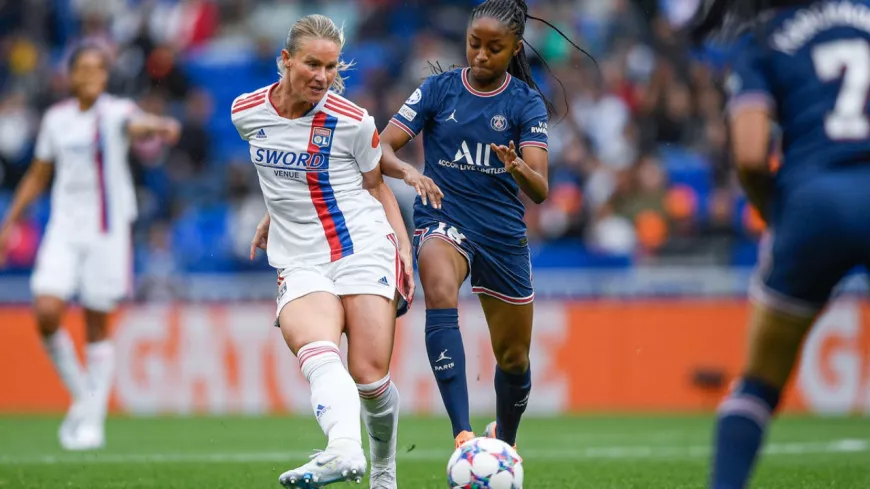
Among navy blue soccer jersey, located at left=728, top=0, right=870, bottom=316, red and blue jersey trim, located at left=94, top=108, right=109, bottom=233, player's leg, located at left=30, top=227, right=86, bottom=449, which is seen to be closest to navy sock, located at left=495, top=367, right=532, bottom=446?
navy blue soccer jersey, located at left=728, top=0, right=870, bottom=316

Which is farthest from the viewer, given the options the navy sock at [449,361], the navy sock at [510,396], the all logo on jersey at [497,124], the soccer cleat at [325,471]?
the navy sock at [510,396]

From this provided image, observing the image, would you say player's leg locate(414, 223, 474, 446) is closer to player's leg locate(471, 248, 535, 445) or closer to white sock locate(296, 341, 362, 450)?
player's leg locate(471, 248, 535, 445)

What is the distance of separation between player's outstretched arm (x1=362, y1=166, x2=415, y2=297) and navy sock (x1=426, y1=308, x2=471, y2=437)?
44 centimetres

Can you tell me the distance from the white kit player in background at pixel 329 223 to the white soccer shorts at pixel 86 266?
463 centimetres

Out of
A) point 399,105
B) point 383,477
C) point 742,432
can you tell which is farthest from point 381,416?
point 399,105

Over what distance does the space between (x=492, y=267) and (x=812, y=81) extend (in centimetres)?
298

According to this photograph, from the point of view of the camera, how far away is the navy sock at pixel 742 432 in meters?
4.18

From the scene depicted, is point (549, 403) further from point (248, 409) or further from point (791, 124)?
point (791, 124)

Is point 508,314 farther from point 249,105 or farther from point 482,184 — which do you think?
point 249,105

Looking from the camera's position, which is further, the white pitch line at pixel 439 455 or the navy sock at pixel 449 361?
the white pitch line at pixel 439 455

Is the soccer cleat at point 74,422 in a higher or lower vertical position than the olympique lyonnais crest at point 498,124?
lower

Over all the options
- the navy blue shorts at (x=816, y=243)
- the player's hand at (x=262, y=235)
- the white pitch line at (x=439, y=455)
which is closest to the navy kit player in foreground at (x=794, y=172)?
the navy blue shorts at (x=816, y=243)

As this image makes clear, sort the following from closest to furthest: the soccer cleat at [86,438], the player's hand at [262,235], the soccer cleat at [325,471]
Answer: the soccer cleat at [325,471] → the player's hand at [262,235] → the soccer cleat at [86,438]

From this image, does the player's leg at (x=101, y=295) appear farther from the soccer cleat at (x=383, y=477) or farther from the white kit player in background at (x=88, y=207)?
the soccer cleat at (x=383, y=477)
